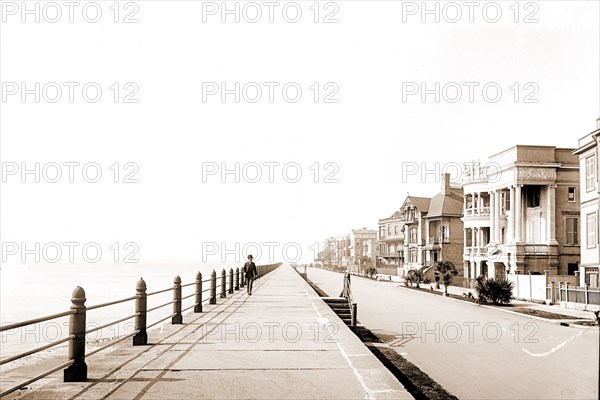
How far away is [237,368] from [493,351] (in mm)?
11072

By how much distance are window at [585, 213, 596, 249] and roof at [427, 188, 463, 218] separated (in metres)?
38.1

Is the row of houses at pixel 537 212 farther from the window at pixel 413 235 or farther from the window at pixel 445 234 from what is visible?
the window at pixel 413 235

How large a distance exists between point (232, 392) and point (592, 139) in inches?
1282

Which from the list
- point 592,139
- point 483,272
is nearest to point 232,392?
point 592,139

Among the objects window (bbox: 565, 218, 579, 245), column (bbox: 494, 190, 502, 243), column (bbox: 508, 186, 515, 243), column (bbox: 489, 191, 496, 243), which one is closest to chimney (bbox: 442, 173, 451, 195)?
column (bbox: 489, 191, 496, 243)

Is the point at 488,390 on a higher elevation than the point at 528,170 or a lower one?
lower

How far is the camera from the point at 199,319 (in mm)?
16719

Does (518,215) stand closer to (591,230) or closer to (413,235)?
(591,230)

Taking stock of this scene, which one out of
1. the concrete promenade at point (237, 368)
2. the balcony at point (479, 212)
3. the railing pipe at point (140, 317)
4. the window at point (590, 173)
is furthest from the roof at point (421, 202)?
the railing pipe at point (140, 317)

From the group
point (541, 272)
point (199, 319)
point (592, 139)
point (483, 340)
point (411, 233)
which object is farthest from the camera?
point (411, 233)

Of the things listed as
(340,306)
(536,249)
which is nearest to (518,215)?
(536,249)

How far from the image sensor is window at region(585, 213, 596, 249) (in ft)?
112

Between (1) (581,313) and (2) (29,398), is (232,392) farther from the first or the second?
(1) (581,313)

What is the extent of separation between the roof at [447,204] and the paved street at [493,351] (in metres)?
43.2
